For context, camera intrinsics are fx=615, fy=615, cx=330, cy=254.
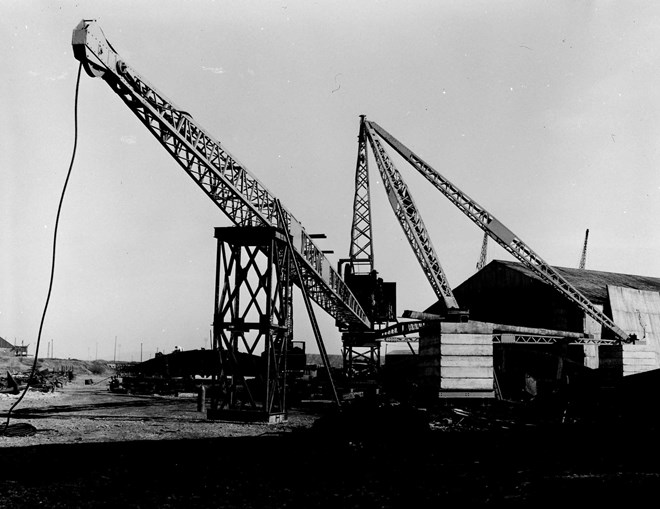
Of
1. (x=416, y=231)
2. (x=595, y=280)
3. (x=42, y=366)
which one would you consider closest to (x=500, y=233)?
(x=416, y=231)

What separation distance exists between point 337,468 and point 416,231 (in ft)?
65.6

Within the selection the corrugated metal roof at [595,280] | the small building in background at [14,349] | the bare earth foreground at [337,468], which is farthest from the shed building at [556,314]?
the small building in background at [14,349]

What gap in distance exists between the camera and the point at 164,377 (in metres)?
40.3

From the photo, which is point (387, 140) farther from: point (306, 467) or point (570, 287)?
point (306, 467)

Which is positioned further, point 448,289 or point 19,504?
point 448,289

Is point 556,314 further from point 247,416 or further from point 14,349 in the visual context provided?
point 14,349

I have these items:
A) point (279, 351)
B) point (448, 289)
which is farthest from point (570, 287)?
point (279, 351)

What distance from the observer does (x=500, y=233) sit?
27453 mm

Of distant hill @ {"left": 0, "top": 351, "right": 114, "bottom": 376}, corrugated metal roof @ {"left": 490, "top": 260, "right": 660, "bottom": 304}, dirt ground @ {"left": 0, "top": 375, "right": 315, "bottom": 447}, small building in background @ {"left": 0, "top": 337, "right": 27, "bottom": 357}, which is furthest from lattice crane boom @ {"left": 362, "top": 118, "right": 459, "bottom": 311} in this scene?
small building in background @ {"left": 0, "top": 337, "right": 27, "bottom": 357}

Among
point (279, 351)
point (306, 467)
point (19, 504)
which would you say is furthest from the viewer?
point (279, 351)

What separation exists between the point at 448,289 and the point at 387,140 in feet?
24.8

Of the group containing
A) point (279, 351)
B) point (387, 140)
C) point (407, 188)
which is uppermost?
point (387, 140)

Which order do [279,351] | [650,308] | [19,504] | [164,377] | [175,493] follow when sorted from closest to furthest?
[19,504] < [175,493] < [279,351] < [650,308] < [164,377]

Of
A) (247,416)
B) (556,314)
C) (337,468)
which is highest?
(556,314)
